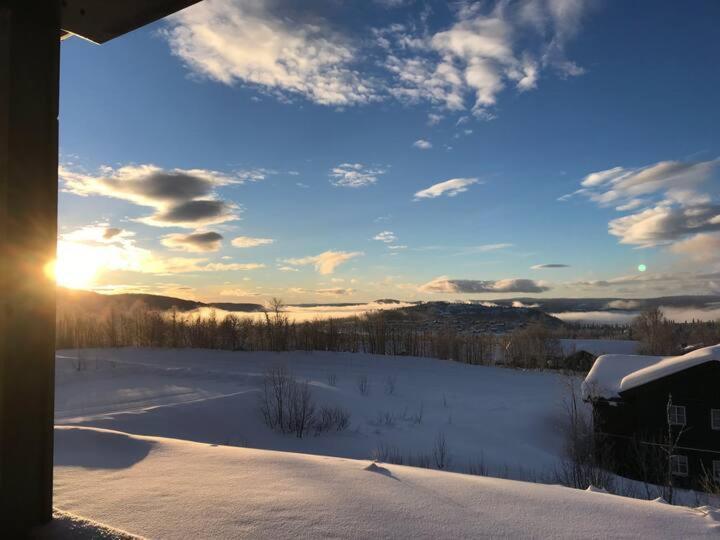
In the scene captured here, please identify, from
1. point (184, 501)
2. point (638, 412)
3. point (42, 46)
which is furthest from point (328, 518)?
point (638, 412)

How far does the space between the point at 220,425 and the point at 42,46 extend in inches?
856

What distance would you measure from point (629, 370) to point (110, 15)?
95.1 feet

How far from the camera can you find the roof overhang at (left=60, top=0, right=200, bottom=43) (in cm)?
232

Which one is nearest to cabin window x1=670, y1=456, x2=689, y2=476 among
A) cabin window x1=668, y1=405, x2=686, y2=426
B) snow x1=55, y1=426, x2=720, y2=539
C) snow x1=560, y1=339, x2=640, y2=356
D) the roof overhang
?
cabin window x1=668, y1=405, x2=686, y2=426

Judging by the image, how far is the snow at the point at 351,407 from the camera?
67.2ft

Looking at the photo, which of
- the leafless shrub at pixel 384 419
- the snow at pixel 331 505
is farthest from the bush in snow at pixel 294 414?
the snow at pixel 331 505

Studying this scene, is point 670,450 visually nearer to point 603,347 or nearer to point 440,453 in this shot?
point 440,453

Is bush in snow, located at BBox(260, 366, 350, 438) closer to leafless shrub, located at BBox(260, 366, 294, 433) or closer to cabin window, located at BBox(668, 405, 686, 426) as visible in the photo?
leafless shrub, located at BBox(260, 366, 294, 433)

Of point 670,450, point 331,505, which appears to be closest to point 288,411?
point 670,450

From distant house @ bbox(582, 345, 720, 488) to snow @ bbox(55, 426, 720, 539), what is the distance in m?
21.7

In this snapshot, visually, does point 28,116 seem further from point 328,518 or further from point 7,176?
point 328,518

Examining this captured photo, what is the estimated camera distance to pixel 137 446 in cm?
491

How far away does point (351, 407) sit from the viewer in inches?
1075

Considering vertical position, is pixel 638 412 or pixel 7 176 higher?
pixel 7 176
